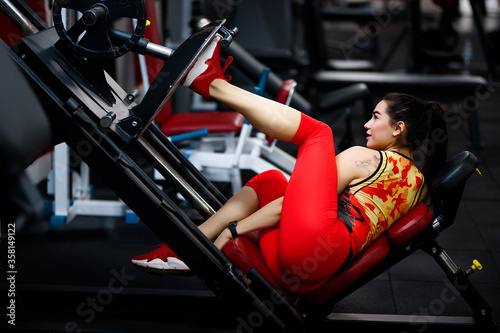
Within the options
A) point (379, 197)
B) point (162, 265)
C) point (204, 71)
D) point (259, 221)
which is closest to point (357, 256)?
point (379, 197)

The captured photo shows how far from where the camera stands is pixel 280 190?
2.13m

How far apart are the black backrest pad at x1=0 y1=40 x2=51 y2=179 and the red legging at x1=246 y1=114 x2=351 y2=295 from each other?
0.81 meters

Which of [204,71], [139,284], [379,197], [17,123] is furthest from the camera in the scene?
[139,284]

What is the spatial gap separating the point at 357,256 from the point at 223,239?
48 cm

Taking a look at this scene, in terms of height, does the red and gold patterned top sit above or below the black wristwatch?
below

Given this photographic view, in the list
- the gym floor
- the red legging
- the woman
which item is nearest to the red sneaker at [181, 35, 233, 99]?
the woman

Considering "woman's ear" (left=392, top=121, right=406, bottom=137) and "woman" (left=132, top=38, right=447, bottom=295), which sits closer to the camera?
"woman" (left=132, top=38, right=447, bottom=295)

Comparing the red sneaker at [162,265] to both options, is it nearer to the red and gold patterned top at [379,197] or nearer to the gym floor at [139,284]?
the gym floor at [139,284]

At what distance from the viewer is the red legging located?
6.07 feet

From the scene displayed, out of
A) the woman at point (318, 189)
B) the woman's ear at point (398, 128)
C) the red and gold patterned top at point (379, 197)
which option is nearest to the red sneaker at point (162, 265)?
the woman at point (318, 189)

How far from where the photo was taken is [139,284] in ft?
8.45

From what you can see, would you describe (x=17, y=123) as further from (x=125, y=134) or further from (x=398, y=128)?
(x=398, y=128)

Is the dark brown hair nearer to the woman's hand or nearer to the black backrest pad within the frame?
the woman's hand

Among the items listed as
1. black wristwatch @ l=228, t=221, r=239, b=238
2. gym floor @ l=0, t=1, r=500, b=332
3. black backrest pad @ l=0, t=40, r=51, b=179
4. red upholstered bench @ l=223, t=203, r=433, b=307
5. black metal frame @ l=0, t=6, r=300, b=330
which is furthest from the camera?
gym floor @ l=0, t=1, r=500, b=332
